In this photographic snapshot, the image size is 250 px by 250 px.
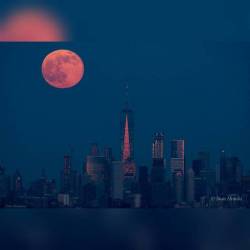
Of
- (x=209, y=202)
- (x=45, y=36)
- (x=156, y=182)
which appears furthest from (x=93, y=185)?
(x=45, y=36)

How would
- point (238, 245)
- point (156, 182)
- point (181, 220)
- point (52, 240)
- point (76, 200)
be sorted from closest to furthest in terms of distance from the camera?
point (238, 245), point (52, 240), point (156, 182), point (76, 200), point (181, 220)

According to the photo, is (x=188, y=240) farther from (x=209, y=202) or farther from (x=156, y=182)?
(x=209, y=202)

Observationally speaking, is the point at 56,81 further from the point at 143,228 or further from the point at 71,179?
the point at 143,228

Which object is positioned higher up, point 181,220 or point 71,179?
point 71,179

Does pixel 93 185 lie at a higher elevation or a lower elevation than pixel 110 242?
higher

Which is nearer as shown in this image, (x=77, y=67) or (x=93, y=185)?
(x=77, y=67)

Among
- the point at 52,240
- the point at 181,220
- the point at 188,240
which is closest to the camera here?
the point at 52,240

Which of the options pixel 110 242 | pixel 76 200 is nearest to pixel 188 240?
pixel 110 242

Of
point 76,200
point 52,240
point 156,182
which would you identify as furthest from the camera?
point 76,200

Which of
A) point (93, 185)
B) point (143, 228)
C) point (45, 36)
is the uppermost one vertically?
point (45, 36)
